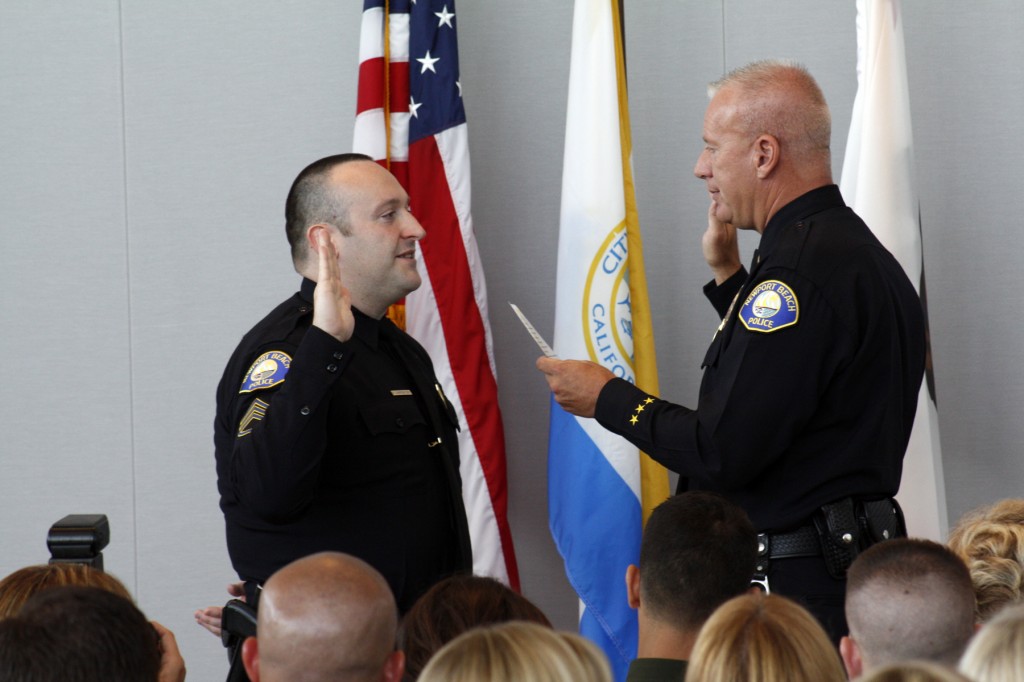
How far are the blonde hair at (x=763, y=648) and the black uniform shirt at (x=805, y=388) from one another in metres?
0.88

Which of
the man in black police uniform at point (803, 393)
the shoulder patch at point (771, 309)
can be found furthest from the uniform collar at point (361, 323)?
the shoulder patch at point (771, 309)

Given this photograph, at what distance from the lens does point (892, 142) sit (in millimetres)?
3373

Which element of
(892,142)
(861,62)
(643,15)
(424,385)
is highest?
(643,15)

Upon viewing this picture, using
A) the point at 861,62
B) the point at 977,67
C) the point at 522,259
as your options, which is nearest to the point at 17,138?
the point at 522,259

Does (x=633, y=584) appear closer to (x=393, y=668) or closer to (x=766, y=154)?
(x=393, y=668)

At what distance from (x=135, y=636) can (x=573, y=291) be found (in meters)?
2.21

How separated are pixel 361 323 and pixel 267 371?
322 mm

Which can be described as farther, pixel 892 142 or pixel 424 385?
pixel 892 142

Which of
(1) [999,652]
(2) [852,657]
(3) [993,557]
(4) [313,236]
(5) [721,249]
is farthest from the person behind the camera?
(5) [721,249]

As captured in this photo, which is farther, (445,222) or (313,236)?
(445,222)

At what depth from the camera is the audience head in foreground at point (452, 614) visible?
1754mm

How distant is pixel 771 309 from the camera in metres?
2.36

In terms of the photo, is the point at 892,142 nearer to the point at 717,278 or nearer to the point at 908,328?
the point at 717,278

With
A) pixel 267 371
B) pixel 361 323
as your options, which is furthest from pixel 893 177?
pixel 267 371
